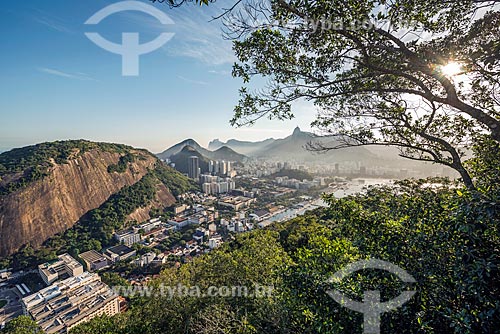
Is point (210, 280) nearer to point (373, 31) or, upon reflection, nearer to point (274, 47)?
point (274, 47)

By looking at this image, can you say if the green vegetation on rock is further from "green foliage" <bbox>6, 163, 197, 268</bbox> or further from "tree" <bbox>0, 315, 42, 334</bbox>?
"tree" <bbox>0, 315, 42, 334</bbox>

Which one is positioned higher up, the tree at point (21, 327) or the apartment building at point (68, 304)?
the tree at point (21, 327)

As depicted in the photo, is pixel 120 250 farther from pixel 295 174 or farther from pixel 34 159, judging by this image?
pixel 295 174

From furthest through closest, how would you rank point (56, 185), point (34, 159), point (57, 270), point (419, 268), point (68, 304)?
point (34, 159) → point (56, 185) → point (57, 270) → point (68, 304) → point (419, 268)

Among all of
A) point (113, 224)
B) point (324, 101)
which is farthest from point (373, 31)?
point (113, 224)

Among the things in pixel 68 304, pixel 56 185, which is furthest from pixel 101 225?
pixel 68 304

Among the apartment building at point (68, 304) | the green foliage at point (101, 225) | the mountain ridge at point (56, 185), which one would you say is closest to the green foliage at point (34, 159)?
the mountain ridge at point (56, 185)

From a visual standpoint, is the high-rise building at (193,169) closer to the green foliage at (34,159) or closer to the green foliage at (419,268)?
the green foliage at (34,159)

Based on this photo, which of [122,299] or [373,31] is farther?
[122,299]
